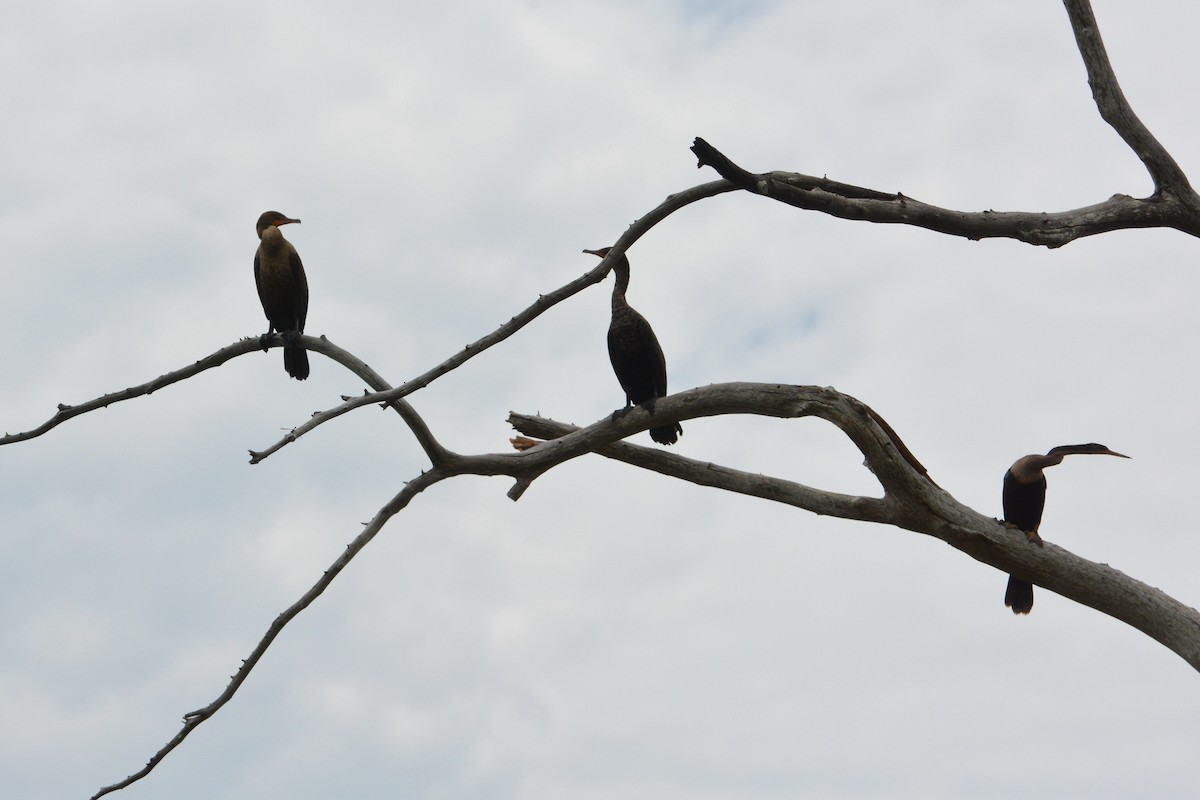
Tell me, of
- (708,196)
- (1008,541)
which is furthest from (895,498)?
(708,196)

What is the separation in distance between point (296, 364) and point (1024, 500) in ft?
13.9

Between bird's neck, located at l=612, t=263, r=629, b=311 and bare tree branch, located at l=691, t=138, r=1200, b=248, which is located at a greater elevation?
bird's neck, located at l=612, t=263, r=629, b=311

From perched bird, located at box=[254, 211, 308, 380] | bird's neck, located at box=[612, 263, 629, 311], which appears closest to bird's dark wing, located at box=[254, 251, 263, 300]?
perched bird, located at box=[254, 211, 308, 380]

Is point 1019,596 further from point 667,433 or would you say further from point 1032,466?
point 667,433

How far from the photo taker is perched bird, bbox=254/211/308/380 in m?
7.75

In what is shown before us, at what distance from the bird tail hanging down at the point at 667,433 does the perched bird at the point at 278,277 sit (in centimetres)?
274

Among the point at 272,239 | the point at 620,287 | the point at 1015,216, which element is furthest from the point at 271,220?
the point at 1015,216

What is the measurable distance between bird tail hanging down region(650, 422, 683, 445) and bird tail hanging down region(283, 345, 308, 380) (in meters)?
2.34

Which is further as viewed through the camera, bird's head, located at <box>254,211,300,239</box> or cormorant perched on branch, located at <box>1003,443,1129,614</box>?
bird's head, located at <box>254,211,300,239</box>

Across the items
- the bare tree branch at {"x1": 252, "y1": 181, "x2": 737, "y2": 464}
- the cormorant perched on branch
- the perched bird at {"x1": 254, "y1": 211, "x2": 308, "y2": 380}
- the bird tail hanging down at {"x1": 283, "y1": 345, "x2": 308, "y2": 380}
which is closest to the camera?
the bare tree branch at {"x1": 252, "y1": 181, "x2": 737, "y2": 464}

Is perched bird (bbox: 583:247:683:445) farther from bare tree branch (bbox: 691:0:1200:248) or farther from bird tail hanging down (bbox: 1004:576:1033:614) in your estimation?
bird tail hanging down (bbox: 1004:576:1033:614)

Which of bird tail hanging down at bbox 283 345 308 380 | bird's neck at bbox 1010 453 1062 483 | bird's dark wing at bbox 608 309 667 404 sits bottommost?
bird's neck at bbox 1010 453 1062 483

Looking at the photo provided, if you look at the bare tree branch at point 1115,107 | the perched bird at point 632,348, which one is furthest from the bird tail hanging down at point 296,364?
the bare tree branch at point 1115,107

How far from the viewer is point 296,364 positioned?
7.36 meters
